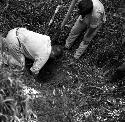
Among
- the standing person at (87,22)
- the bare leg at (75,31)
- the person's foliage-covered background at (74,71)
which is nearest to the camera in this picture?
the person's foliage-covered background at (74,71)

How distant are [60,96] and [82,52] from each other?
1.71 m

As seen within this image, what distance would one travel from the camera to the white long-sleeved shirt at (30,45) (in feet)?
18.9

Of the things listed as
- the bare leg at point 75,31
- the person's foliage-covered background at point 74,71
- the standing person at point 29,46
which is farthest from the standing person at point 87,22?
the standing person at point 29,46

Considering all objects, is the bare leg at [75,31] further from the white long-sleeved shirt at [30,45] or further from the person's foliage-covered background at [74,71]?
the white long-sleeved shirt at [30,45]

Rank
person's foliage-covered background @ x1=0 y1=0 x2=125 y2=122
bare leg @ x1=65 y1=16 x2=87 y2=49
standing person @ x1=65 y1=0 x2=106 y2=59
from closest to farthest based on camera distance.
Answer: person's foliage-covered background @ x1=0 y1=0 x2=125 y2=122 < standing person @ x1=65 y1=0 x2=106 y2=59 < bare leg @ x1=65 y1=16 x2=87 y2=49

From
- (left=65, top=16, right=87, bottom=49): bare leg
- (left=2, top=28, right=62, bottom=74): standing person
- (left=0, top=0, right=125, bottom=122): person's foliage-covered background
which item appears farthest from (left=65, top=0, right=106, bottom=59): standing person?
(left=2, top=28, right=62, bottom=74): standing person

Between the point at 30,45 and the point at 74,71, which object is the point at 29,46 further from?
the point at 74,71

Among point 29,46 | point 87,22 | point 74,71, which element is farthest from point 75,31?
point 29,46

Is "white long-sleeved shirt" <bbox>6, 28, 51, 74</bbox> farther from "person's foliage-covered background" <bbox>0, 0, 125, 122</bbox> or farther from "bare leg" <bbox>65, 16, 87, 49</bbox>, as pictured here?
"bare leg" <bbox>65, 16, 87, 49</bbox>

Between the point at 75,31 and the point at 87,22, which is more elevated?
the point at 87,22

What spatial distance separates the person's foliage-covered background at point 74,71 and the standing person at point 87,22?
Answer: 0.31 meters

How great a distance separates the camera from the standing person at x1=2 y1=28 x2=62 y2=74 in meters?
5.75

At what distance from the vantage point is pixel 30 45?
5.77m

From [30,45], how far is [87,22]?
1.70 metres
